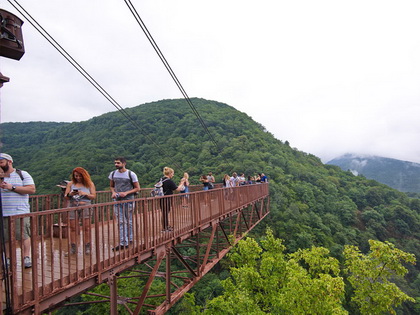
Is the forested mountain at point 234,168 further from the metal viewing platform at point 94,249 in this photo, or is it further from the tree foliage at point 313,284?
the metal viewing platform at point 94,249

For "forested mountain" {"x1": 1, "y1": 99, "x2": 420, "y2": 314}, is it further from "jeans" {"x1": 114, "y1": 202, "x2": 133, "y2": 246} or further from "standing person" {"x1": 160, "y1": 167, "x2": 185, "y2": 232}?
"jeans" {"x1": 114, "y1": 202, "x2": 133, "y2": 246}

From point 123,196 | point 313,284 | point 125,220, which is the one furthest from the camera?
point 313,284

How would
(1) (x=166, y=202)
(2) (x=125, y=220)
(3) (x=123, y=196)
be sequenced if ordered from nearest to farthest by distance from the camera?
(2) (x=125, y=220) → (3) (x=123, y=196) → (1) (x=166, y=202)

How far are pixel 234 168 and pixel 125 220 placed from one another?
148 feet

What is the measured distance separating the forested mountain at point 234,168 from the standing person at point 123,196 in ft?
72.1

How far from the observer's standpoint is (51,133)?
7744 centimetres

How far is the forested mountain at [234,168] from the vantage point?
127 feet

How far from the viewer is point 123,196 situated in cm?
417

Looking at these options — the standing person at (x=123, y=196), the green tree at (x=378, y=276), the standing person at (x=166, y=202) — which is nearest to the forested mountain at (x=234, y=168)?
the green tree at (x=378, y=276)

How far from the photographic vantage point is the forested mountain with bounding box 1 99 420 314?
38.8 m

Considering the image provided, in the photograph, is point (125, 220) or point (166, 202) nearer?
point (125, 220)

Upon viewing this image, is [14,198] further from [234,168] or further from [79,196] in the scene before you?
[234,168]

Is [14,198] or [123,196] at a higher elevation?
[14,198]

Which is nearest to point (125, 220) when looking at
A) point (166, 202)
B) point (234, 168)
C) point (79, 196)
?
point (79, 196)
